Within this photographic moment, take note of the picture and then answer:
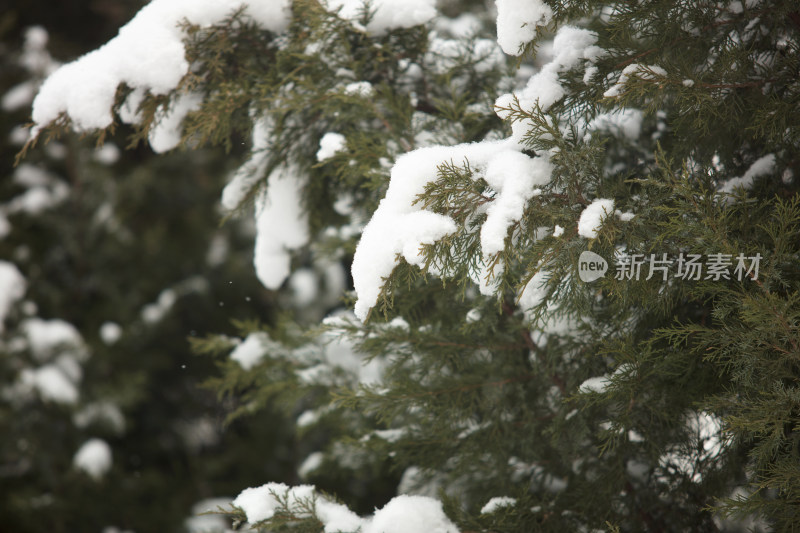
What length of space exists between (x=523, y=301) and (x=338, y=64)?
1079mm

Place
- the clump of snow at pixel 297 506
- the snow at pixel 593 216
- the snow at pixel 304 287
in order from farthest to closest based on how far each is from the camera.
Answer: the snow at pixel 304 287 < the clump of snow at pixel 297 506 < the snow at pixel 593 216

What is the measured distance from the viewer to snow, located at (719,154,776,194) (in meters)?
1.88

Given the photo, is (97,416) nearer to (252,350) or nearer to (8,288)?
(8,288)

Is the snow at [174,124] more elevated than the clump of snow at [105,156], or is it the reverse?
the clump of snow at [105,156]

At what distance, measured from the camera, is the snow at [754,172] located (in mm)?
1884

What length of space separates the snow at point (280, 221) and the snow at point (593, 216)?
1397 mm

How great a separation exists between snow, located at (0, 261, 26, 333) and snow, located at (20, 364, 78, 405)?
0.46 meters

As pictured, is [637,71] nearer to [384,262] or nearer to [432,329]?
[384,262]

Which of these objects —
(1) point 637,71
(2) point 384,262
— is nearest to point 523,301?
(2) point 384,262

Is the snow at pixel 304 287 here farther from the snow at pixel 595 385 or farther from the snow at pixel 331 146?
the snow at pixel 595 385

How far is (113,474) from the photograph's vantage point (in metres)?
4.94

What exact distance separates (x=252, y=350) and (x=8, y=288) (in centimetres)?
326

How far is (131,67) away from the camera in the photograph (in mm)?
2113

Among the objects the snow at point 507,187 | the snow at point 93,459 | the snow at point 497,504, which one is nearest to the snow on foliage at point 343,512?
the snow at point 497,504
